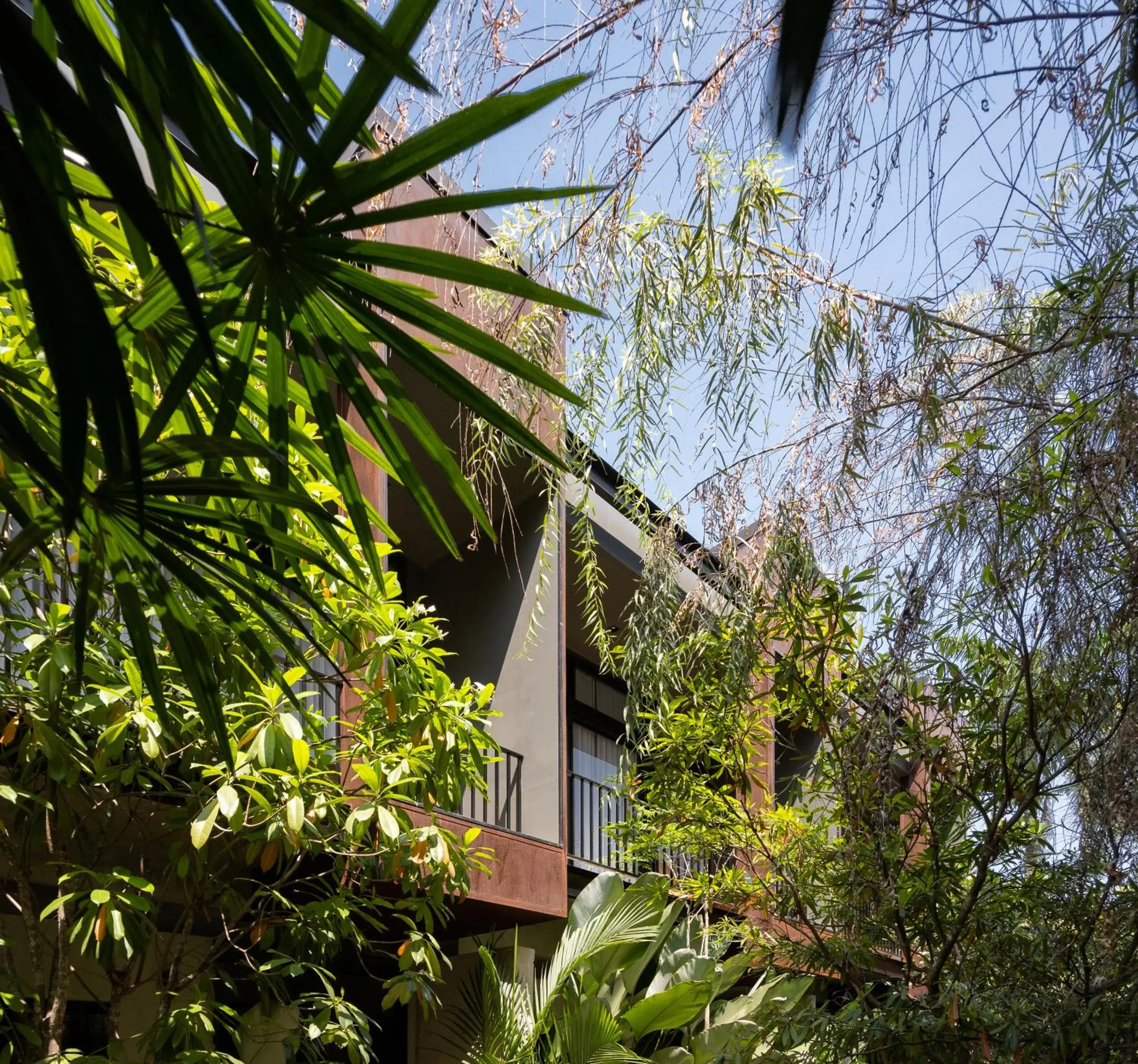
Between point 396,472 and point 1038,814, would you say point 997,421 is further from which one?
point 396,472

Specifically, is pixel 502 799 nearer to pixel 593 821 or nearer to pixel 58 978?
pixel 593 821

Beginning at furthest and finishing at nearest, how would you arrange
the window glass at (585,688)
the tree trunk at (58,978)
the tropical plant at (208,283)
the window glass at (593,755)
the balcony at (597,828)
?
the window glass at (585,688)
the window glass at (593,755)
the balcony at (597,828)
the tree trunk at (58,978)
the tropical plant at (208,283)

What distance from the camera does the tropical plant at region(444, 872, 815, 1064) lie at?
26.3 feet

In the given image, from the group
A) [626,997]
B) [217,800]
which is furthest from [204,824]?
[626,997]

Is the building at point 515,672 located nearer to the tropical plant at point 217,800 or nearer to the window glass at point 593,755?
the window glass at point 593,755

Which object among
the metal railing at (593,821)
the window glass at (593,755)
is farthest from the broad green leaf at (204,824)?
the window glass at (593,755)

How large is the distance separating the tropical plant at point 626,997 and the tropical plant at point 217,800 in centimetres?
177

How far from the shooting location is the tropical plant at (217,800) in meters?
4.80

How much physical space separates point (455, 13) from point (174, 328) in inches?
86.3

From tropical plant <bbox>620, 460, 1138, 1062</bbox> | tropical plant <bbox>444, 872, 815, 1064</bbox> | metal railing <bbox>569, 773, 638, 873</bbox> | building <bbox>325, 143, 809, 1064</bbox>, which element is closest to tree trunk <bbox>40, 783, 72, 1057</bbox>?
tropical plant <bbox>620, 460, 1138, 1062</bbox>

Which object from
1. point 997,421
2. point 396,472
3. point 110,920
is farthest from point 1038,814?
point 396,472

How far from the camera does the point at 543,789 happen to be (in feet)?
32.9

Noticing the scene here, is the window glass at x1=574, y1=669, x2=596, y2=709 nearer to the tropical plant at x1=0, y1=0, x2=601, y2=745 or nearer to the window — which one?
the window

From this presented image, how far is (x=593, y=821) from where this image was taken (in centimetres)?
1284
